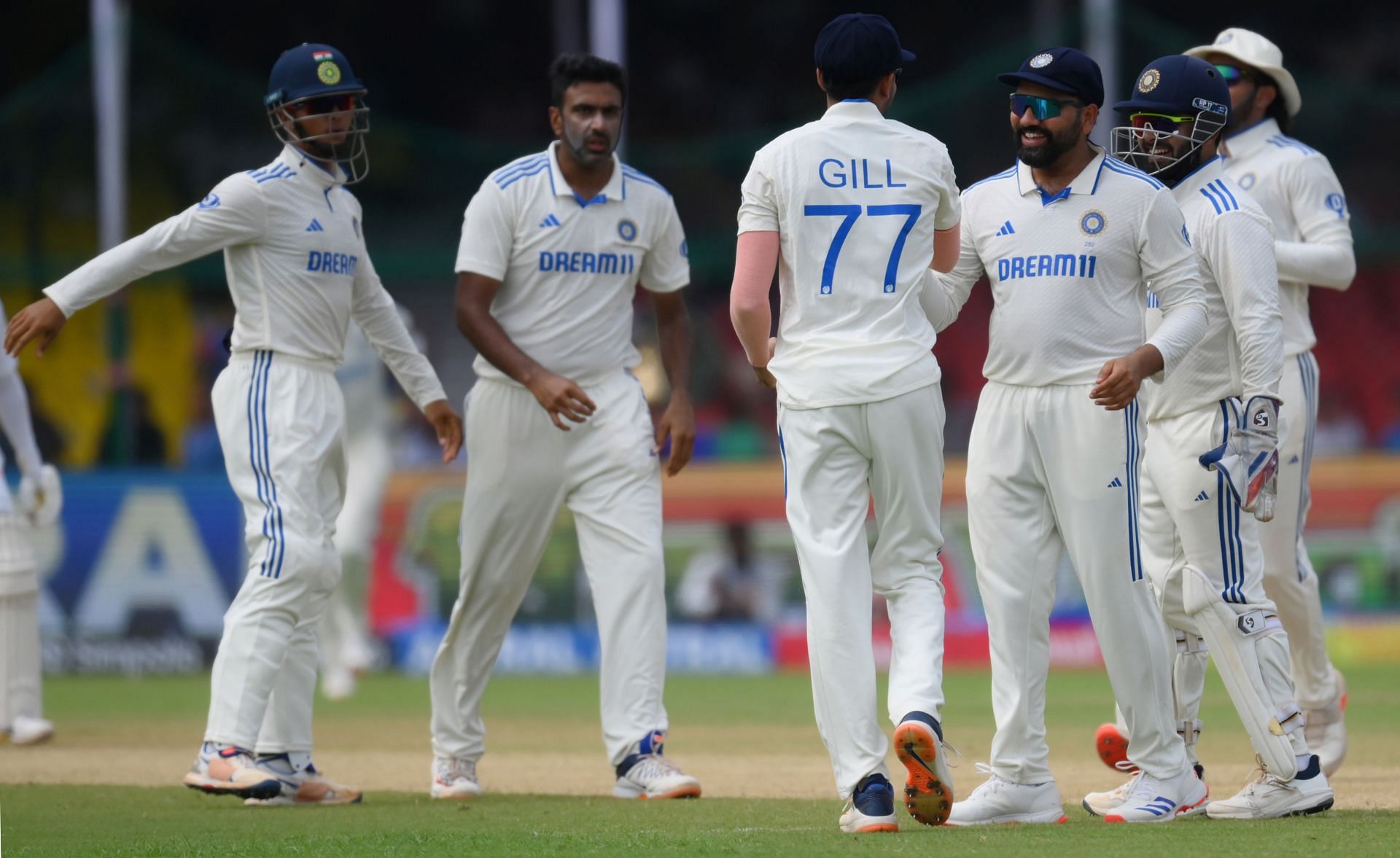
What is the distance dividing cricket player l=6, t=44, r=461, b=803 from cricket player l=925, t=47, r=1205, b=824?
2417 millimetres

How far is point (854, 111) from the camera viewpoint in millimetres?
6055

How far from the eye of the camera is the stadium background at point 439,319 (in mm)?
14750

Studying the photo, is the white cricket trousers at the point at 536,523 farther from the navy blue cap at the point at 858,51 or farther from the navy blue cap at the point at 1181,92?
the navy blue cap at the point at 1181,92

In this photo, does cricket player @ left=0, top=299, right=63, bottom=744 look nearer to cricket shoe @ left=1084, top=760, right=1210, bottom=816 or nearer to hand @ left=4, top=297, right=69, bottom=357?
hand @ left=4, top=297, right=69, bottom=357

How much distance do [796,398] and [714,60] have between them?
20.0m

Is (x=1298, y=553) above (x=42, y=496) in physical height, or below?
below

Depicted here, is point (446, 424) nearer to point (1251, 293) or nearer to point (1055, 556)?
point (1055, 556)

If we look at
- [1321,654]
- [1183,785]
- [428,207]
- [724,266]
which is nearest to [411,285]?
[428,207]

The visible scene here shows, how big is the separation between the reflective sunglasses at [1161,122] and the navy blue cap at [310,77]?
9.28ft

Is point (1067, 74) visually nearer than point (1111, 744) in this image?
Yes

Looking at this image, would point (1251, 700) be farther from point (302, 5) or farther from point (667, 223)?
point (302, 5)

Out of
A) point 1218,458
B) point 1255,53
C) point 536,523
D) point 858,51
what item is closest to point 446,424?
point 536,523

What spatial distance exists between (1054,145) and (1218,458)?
3.74 ft

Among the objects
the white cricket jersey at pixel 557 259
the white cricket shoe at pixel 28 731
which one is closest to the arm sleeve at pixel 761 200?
the white cricket jersey at pixel 557 259
